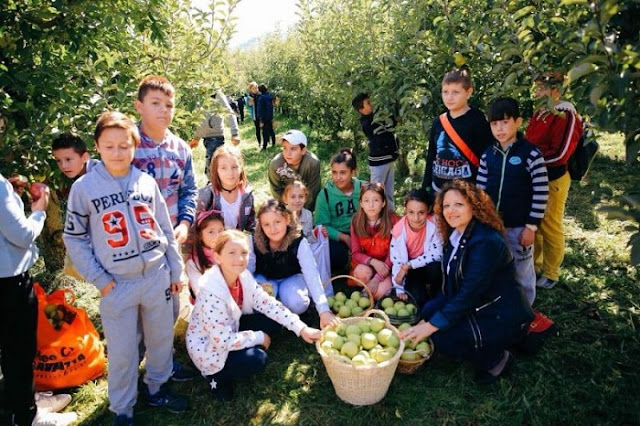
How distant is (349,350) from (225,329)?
0.83 metres

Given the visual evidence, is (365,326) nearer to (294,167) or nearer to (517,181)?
(517,181)

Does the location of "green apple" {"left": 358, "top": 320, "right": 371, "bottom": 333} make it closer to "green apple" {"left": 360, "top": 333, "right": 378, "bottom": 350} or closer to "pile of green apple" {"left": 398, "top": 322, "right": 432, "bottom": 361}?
"green apple" {"left": 360, "top": 333, "right": 378, "bottom": 350}

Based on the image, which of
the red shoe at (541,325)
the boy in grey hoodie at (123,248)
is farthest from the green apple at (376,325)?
the boy in grey hoodie at (123,248)

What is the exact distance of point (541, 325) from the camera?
11.6 feet

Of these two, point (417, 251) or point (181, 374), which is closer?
point (181, 374)

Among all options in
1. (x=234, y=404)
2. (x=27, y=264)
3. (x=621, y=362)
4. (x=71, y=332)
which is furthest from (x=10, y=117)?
(x=621, y=362)

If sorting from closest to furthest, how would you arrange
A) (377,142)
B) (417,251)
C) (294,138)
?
(417,251)
(294,138)
(377,142)

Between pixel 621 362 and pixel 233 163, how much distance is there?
3410 millimetres

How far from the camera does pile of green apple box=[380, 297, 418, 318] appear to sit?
11.4 ft

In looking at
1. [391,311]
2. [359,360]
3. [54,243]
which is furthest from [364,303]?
[54,243]

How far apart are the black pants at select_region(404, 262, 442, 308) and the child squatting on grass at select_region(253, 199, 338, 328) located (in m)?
0.92

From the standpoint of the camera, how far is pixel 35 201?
8.73ft

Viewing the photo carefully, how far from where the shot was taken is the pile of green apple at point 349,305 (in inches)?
146

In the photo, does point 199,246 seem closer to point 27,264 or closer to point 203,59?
point 27,264
